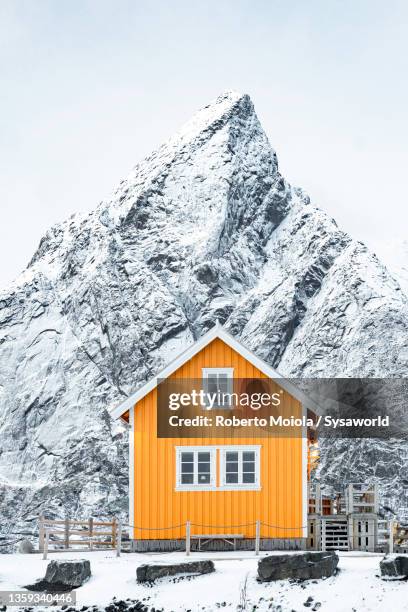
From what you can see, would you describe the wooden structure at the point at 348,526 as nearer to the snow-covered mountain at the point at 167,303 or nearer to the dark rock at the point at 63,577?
the dark rock at the point at 63,577

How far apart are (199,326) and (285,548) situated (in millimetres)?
Answer: 131846

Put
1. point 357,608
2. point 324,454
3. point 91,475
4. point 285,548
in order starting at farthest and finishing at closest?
point 91,475 → point 324,454 → point 285,548 → point 357,608

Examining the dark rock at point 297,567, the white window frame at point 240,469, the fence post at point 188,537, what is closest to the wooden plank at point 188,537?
the fence post at point 188,537

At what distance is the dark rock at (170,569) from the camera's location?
29781 mm

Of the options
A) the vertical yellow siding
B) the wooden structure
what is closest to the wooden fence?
the vertical yellow siding

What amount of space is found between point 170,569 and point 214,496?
737cm

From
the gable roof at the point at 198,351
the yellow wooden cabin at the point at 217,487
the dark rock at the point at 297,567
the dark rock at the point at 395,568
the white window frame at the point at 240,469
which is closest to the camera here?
the dark rock at the point at 395,568

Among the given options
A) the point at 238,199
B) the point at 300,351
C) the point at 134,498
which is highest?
the point at 238,199

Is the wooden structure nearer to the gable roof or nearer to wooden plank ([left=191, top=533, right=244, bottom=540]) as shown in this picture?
wooden plank ([left=191, top=533, right=244, bottom=540])

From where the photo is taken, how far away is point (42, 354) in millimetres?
157750

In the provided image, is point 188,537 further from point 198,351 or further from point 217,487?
point 198,351

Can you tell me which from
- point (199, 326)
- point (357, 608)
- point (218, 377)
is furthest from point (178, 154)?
point (357, 608)

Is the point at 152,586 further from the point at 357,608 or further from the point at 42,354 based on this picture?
the point at 42,354

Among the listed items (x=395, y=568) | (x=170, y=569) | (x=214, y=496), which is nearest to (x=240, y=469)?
(x=214, y=496)
